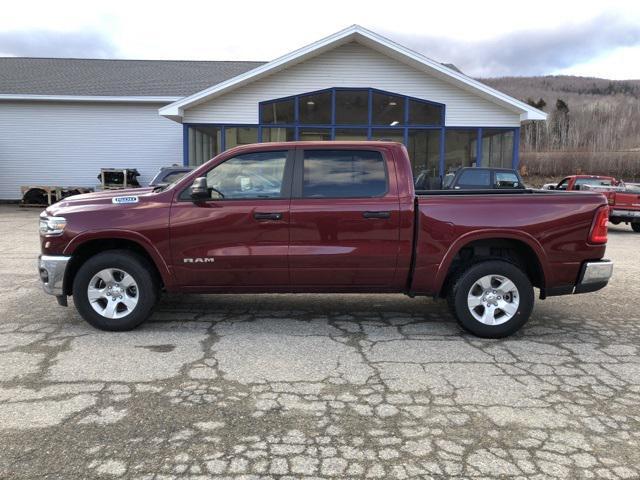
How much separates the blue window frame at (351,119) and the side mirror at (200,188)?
13.3 m

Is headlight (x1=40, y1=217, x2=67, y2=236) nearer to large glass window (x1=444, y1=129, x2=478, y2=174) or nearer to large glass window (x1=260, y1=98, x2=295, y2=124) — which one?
large glass window (x1=260, y1=98, x2=295, y2=124)

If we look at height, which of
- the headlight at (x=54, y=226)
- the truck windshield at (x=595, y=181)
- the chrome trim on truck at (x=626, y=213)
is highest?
the truck windshield at (x=595, y=181)

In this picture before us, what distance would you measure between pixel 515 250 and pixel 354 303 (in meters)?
1.99

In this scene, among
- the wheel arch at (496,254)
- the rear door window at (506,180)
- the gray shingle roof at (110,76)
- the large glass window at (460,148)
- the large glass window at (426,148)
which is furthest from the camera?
the gray shingle roof at (110,76)

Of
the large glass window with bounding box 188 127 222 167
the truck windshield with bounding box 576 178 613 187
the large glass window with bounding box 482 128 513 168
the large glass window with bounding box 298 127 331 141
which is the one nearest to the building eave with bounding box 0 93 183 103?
the large glass window with bounding box 188 127 222 167

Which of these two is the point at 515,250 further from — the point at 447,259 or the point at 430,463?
the point at 430,463

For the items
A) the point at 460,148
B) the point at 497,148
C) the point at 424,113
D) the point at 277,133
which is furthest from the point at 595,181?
the point at 277,133

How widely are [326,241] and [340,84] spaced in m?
13.8

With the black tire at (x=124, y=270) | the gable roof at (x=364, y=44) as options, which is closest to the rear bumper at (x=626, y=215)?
the gable roof at (x=364, y=44)

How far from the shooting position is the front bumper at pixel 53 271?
16.6 ft

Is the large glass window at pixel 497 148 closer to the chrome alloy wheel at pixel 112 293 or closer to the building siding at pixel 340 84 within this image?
the building siding at pixel 340 84

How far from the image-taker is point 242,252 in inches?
199

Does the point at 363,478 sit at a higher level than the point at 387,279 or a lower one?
lower

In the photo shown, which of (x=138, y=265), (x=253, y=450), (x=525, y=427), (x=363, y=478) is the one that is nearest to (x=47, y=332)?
(x=138, y=265)
